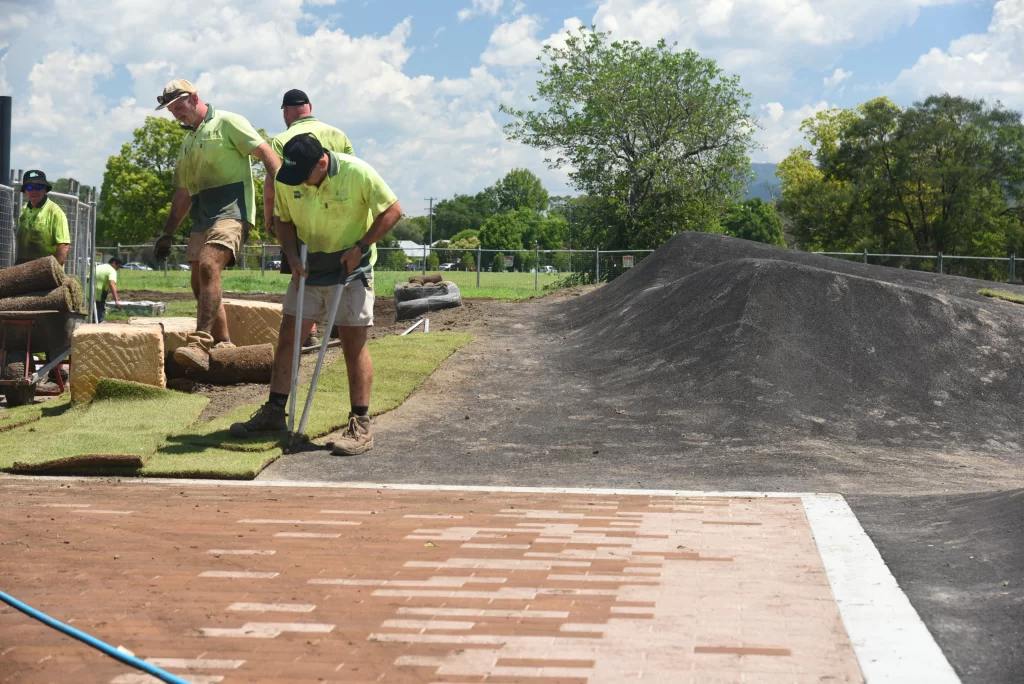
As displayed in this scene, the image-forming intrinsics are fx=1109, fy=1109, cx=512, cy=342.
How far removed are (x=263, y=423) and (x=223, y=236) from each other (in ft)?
7.17

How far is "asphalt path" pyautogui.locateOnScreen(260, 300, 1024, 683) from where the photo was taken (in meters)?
4.14

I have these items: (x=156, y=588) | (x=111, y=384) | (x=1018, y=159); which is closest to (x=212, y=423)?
(x=111, y=384)

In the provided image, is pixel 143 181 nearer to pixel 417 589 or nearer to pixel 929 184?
pixel 929 184

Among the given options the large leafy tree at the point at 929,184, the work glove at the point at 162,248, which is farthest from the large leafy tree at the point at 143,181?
the work glove at the point at 162,248

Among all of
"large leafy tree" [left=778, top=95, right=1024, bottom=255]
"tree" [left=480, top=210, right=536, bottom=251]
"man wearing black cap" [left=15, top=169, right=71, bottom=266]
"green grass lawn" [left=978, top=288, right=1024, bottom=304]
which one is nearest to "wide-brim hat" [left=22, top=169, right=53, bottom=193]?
"man wearing black cap" [left=15, top=169, right=71, bottom=266]

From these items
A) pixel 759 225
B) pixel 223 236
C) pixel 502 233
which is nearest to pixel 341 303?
pixel 223 236

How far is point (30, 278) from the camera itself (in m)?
9.80

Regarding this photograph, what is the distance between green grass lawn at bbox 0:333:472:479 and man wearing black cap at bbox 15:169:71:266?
2.24 m

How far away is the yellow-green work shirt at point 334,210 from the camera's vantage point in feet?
Answer: 24.2

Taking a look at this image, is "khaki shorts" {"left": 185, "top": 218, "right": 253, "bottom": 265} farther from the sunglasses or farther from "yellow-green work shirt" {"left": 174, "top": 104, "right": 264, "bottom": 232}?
the sunglasses

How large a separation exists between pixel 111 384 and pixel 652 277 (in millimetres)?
11090

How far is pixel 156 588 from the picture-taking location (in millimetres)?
4047

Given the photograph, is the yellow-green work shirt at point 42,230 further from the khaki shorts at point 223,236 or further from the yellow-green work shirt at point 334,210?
the yellow-green work shirt at point 334,210

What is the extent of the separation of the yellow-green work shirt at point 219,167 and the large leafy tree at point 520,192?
14286 cm
